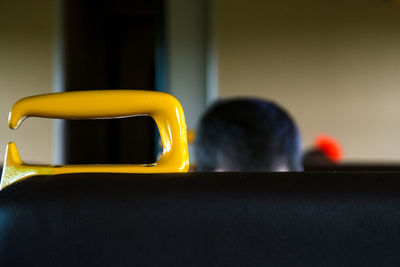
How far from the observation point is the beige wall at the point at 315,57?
4762 mm

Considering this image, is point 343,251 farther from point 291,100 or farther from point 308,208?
point 291,100

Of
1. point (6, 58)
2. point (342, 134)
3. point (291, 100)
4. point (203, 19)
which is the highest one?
point (203, 19)

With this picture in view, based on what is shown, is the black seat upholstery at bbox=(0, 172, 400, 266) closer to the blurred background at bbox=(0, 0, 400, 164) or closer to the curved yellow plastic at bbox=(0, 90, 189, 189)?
the curved yellow plastic at bbox=(0, 90, 189, 189)

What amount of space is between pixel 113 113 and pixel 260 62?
14.5ft

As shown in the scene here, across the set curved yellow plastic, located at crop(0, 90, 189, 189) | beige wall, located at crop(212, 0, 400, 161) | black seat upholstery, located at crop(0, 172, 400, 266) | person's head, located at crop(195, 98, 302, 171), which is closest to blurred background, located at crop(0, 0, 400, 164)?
beige wall, located at crop(212, 0, 400, 161)

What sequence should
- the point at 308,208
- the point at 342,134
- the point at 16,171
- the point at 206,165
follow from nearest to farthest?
the point at 308,208, the point at 16,171, the point at 206,165, the point at 342,134

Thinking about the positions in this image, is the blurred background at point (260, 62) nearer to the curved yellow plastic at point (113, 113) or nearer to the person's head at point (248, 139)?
the person's head at point (248, 139)

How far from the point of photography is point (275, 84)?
4.80 meters

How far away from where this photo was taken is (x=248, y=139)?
106 centimetres

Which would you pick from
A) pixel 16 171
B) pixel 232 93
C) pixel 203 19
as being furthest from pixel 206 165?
pixel 203 19

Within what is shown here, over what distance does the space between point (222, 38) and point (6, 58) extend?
221 cm

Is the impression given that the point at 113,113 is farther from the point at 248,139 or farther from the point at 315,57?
the point at 315,57

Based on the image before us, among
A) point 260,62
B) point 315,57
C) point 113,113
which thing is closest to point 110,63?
point 260,62

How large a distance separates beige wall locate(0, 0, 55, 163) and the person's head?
160 inches
